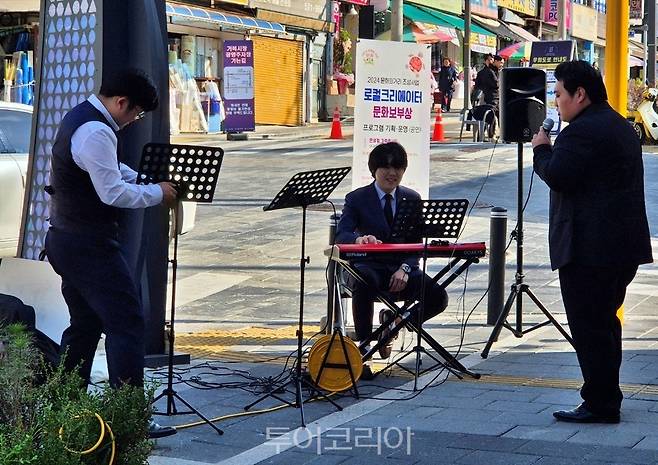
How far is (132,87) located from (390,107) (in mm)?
3912

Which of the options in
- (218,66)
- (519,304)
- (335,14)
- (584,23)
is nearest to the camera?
(519,304)

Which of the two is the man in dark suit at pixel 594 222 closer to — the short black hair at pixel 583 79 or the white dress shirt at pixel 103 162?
the short black hair at pixel 583 79

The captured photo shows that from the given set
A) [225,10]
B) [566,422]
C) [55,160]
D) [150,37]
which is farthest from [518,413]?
[225,10]

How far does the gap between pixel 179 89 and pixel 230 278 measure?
52.5 feet

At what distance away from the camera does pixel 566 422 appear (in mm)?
6309

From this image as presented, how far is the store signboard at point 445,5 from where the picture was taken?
40.8 meters

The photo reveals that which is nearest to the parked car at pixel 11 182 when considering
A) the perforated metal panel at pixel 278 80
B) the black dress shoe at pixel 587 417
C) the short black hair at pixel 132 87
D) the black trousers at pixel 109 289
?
the black trousers at pixel 109 289

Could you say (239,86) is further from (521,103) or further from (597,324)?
(597,324)

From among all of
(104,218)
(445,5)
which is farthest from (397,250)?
(445,5)

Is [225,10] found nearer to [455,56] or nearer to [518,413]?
[455,56]

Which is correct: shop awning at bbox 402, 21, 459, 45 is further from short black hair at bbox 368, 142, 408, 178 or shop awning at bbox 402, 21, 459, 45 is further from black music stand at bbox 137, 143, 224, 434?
black music stand at bbox 137, 143, 224, 434

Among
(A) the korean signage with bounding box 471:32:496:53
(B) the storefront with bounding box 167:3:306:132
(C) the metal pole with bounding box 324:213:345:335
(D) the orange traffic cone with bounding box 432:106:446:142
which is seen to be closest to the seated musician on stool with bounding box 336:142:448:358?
(C) the metal pole with bounding box 324:213:345:335

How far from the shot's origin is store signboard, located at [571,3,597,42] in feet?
192

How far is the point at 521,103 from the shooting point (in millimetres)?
8633
